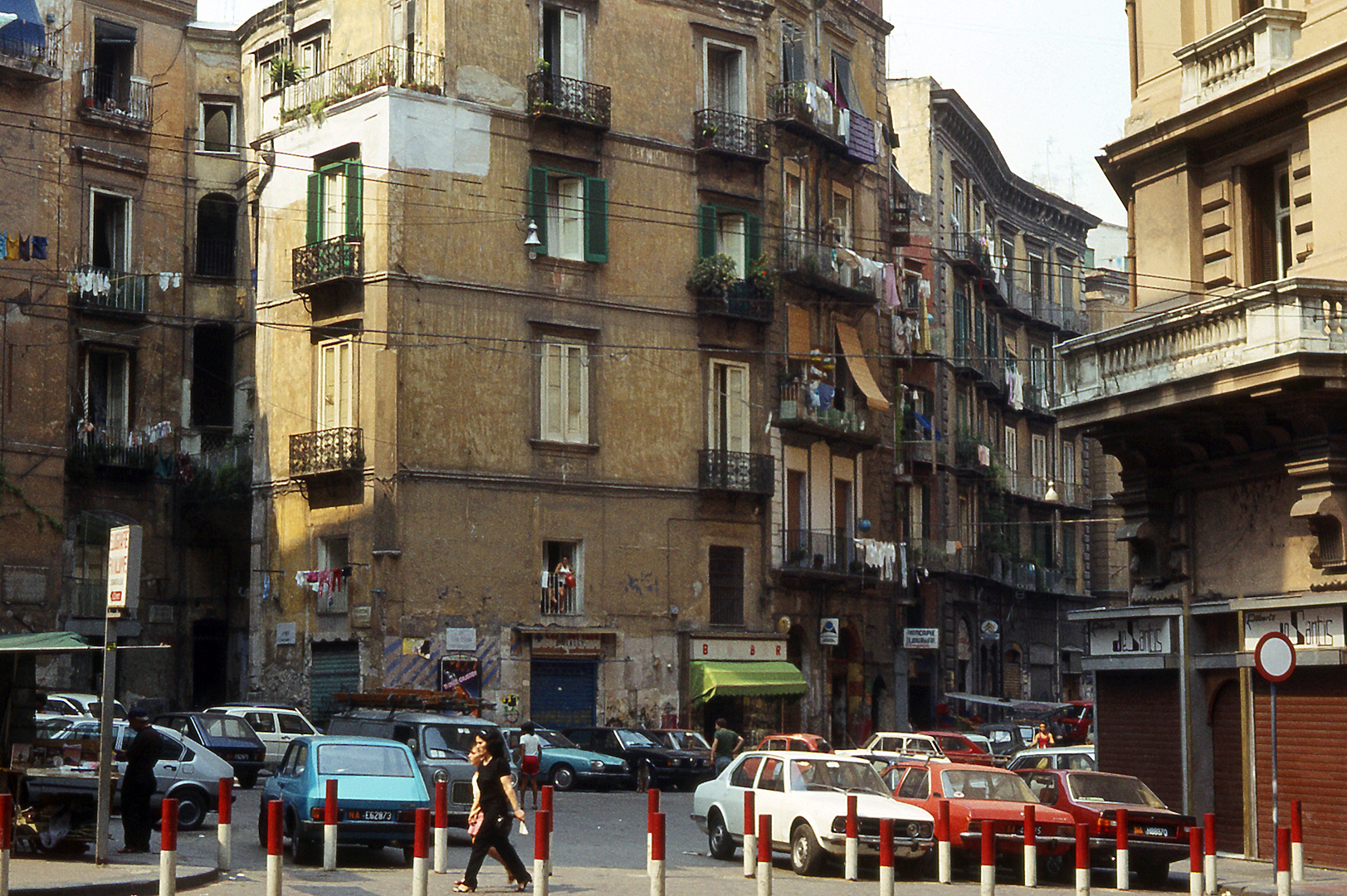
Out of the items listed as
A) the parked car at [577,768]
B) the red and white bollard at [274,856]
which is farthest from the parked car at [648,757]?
the red and white bollard at [274,856]

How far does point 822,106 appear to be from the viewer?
1820 inches

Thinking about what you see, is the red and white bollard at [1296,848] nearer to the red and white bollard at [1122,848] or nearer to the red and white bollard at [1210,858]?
the red and white bollard at [1210,858]

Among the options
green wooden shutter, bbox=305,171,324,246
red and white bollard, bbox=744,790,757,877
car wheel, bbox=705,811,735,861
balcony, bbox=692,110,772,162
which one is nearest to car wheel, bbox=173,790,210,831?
car wheel, bbox=705,811,735,861

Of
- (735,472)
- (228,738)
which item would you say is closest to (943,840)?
(228,738)

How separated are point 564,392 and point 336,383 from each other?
508 centimetres

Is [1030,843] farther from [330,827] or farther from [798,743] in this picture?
[798,743]

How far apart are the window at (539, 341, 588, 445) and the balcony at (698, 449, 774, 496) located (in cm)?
336

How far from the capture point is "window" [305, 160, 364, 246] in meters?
39.1

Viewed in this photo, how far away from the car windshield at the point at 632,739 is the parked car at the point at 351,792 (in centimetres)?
1599

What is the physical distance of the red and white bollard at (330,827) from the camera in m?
16.9

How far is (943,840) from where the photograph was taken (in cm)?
1850

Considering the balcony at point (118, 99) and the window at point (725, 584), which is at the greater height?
the balcony at point (118, 99)

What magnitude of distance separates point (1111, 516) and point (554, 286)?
35.7 m

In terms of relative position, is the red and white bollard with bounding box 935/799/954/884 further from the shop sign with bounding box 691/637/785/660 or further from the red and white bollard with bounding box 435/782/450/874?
the shop sign with bounding box 691/637/785/660
